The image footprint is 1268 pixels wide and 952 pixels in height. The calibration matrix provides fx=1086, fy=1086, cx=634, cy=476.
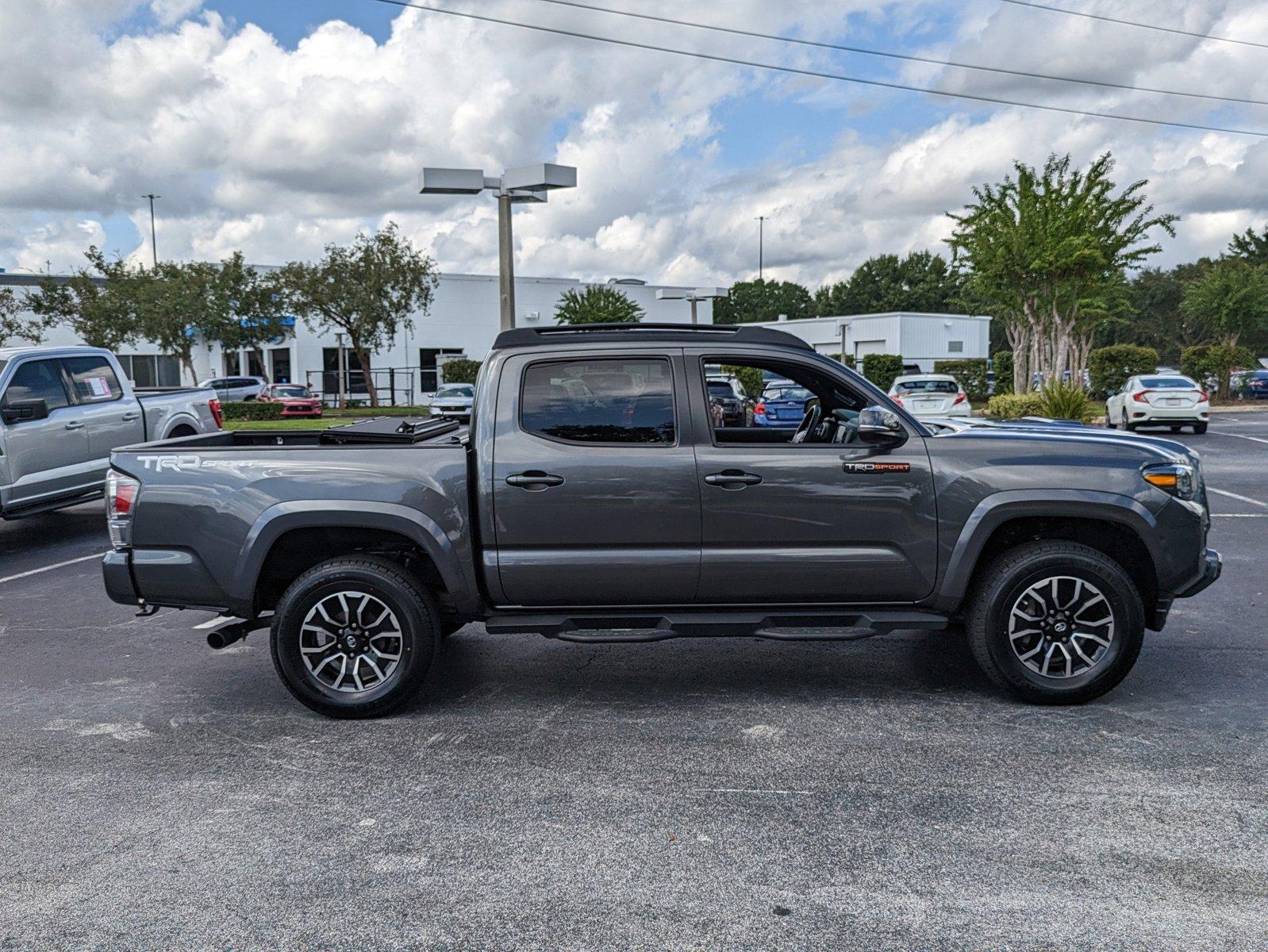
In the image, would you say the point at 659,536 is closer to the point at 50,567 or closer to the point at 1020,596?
the point at 1020,596

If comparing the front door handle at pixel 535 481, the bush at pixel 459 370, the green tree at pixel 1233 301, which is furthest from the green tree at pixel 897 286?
the front door handle at pixel 535 481

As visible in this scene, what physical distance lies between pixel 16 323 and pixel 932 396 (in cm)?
3951

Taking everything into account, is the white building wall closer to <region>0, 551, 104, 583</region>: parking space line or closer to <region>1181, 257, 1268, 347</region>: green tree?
<region>1181, 257, 1268, 347</region>: green tree

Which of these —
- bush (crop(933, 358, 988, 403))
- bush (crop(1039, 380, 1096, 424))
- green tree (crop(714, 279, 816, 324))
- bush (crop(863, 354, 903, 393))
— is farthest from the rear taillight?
green tree (crop(714, 279, 816, 324))

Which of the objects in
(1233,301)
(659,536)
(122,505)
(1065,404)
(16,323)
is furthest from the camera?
(1233,301)

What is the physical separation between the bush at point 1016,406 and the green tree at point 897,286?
3028 inches

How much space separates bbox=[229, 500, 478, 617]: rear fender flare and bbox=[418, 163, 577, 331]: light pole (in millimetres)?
14093

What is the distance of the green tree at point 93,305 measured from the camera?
149 feet

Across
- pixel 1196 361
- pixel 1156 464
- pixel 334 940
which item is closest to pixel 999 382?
pixel 1196 361

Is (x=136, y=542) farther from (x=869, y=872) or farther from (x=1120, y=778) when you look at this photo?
(x=1120, y=778)

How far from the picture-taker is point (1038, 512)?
546 cm

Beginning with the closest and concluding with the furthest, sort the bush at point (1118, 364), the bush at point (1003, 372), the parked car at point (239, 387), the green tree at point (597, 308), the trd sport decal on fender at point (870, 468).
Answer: the trd sport decal on fender at point (870, 468) < the bush at point (1118, 364) < the bush at point (1003, 372) < the green tree at point (597, 308) < the parked car at point (239, 387)

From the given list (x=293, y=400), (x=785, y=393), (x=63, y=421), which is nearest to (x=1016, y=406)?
(x=785, y=393)

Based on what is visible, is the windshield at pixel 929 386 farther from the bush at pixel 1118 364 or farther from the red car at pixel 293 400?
the red car at pixel 293 400
